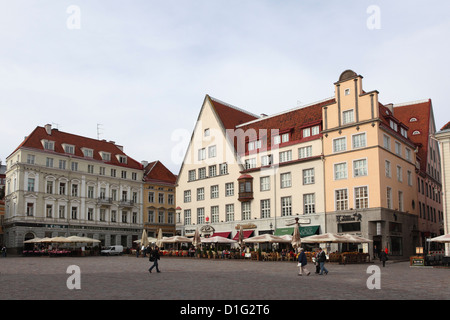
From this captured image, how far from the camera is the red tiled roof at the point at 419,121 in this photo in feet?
186

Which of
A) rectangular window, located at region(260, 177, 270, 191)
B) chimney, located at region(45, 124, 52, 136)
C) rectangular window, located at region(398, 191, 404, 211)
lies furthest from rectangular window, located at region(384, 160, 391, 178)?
chimney, located at region(45, 124, 52, 136)

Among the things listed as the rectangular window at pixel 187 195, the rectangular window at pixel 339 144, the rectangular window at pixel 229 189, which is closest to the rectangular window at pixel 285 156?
the rectangular window at pixel 339 144

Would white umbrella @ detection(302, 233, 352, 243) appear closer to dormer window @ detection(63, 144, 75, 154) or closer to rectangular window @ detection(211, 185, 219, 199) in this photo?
rectangular window @ detection(211, 185, 219, 199)

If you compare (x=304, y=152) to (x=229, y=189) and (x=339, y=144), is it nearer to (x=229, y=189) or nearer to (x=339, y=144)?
(x=339, y=144)

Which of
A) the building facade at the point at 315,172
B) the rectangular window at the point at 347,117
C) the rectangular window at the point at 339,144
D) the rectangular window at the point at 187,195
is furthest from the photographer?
the rectangular window at the point at 187,195

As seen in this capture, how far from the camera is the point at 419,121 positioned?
5938 cm

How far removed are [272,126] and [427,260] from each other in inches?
1126

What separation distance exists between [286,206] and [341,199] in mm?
7000

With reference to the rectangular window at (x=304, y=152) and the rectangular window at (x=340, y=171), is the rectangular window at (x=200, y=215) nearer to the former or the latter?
the rectangular window at (x=304, y=152)

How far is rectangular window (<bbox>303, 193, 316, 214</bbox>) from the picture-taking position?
161ft

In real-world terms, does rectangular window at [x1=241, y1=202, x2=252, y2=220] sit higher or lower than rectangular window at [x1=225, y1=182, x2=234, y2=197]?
lower

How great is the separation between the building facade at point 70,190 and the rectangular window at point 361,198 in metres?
42.5
